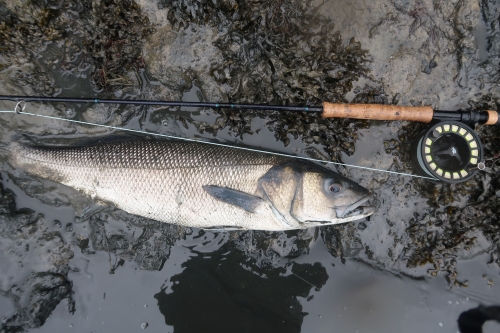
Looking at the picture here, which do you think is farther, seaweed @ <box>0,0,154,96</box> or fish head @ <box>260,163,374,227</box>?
seaweed @ <box>0,0,154,96</box>

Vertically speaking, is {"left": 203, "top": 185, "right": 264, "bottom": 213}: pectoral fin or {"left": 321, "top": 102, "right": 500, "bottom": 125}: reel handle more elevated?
{"left": 321, "top": 102, "right": 500, "bottom": 125}: reel handle

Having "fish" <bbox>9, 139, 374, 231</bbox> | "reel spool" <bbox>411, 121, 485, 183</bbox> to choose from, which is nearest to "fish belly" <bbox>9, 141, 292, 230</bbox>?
"fish" <bbox>9, 139, 374, 231</bbox>

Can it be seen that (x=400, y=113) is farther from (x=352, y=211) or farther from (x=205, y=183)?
(x=205, y=183)

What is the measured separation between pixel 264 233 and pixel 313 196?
0.85 metres

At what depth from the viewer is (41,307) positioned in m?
3.06

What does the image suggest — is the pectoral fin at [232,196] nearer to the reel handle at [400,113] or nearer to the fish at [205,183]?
the fish at [205,183]

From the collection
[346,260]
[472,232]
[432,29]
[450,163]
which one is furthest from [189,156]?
[472,232]

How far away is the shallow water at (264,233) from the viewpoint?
3.04 meters

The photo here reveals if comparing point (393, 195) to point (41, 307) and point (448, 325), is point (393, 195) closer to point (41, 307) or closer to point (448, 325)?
point (448, 325)

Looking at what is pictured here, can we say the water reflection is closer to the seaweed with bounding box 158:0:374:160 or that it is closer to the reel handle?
the seaweed with bounding box 158:0:374:160

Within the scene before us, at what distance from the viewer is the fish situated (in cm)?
276

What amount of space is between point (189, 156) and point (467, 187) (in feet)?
10.1

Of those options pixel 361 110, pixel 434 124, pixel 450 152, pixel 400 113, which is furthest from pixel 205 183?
pixel 450 152

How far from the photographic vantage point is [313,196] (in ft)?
9.14
